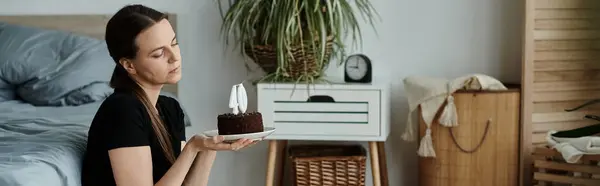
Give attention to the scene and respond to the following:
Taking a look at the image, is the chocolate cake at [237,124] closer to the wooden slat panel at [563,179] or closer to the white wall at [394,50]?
the wooden slat panel at [563,179]

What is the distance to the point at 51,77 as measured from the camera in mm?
2871

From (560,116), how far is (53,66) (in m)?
1.99

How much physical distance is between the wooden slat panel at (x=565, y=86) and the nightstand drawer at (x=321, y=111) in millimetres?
637

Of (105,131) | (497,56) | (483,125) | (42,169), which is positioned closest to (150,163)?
(105,131)

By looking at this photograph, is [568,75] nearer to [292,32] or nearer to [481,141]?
[481,141]

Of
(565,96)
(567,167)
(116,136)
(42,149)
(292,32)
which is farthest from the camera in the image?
(565,96)

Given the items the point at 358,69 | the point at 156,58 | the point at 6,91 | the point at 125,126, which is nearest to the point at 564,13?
the point at 358,69

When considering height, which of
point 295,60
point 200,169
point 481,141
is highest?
point 295,60

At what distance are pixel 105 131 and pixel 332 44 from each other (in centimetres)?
144

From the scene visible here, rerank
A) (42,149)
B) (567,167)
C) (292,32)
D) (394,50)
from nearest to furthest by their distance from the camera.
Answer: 1. (42,149)
2. (567,167)
3. (292,32)
4. (394,50)

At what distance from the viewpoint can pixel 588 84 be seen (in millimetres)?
2953

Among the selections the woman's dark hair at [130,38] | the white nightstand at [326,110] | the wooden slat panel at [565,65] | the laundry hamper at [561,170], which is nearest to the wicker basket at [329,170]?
the white nightstand at [326,110]

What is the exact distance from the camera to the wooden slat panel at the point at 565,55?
2893mm

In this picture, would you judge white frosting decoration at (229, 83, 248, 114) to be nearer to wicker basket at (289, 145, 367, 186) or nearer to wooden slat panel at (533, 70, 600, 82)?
wicker basket at (289, 145, 367, 186)
